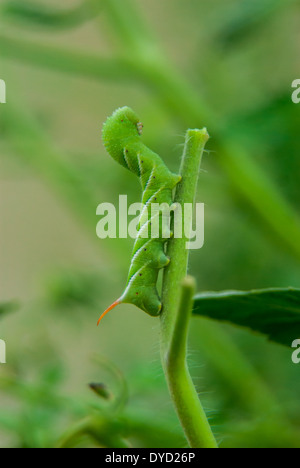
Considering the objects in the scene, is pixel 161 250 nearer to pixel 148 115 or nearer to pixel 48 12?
pixel 48 12

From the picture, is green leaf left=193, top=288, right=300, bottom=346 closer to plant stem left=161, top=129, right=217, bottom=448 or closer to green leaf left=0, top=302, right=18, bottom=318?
plant stem left=161, top=129, right=217, bottom=448

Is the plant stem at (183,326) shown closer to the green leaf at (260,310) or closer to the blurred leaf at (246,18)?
the green leaf at (260,310)

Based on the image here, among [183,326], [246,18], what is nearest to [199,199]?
[246,18]

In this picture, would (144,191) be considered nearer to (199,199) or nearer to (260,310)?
(260,310)

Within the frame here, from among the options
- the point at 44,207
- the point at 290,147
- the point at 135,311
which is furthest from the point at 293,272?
the point at 44,207

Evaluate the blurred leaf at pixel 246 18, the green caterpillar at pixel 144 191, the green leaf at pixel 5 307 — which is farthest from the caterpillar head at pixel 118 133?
the blurred leaf at pixel 246 18

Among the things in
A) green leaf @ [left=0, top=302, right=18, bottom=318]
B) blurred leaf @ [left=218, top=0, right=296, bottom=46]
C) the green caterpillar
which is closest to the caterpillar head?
the green caterpillar
